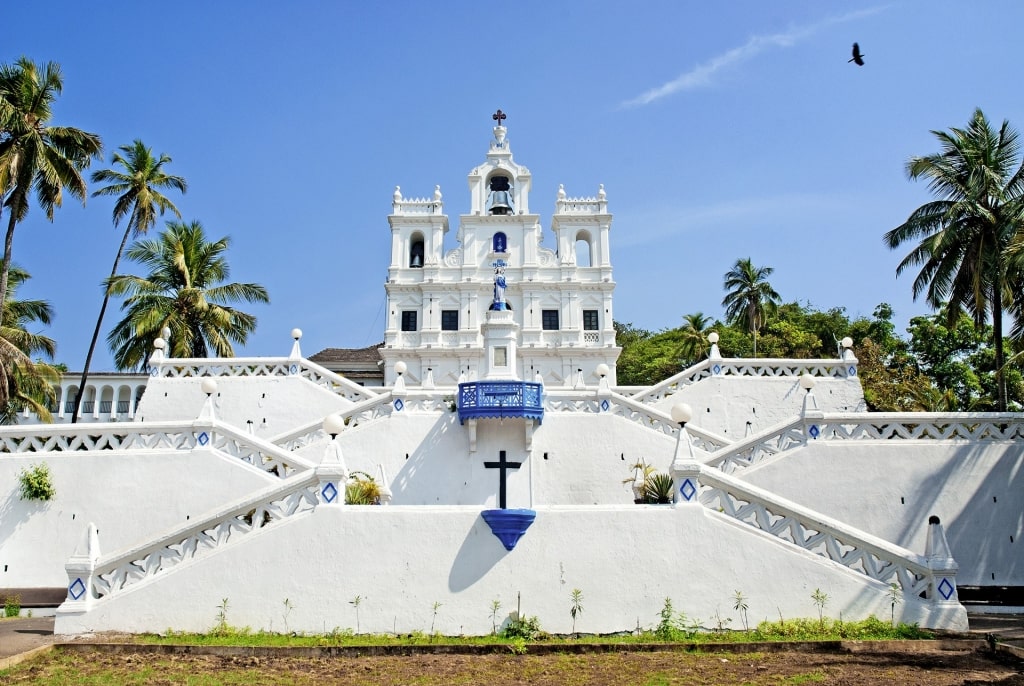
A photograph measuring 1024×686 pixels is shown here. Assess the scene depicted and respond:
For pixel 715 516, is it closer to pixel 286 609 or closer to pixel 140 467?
pixel 286 609

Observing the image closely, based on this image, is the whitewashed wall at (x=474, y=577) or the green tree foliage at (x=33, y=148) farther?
the green tree foliage at (x=33, y=148)

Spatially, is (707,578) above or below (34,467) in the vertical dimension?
below

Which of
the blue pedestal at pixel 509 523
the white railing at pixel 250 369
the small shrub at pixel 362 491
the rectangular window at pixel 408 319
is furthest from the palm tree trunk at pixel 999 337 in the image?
the rectangular window at pixel 408 319

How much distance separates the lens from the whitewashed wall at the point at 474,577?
12.4m

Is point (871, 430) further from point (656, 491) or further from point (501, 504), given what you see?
point (501, 504)

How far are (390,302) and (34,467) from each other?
2714 cm

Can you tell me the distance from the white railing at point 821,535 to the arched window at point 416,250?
34.6 meters

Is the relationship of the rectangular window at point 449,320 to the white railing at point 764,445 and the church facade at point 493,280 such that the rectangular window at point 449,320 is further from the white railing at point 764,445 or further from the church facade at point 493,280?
the white railing at point 764,445

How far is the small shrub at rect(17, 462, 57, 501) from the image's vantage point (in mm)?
17875

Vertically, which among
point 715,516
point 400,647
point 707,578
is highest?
point 715,516

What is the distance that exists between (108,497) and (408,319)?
88.5 feet

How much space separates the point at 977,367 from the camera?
39.4m

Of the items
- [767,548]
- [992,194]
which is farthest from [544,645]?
[992,194]

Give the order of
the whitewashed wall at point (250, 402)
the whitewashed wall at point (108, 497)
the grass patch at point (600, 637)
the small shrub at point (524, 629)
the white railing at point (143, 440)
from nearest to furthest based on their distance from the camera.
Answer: the grass patch at point (600, 637) < the small shrub at point (524, 629) < the whitewashed wall at point (108, 497) < the white railing at point (143, 440) < the whitewashed wall at point (250, 402)
